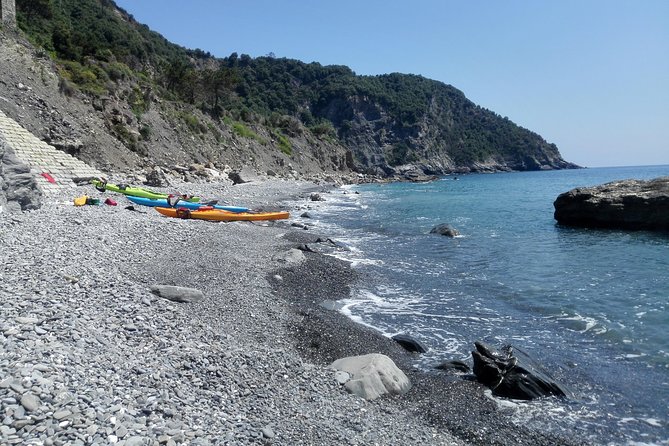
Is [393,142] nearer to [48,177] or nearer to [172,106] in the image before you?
[172,106]

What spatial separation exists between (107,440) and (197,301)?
5.35 m

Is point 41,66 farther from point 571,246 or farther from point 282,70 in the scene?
point 282,70

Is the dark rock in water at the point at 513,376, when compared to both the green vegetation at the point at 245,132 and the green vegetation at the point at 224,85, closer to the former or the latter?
the green vegetation at the point at 224,85

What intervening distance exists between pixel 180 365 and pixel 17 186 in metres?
12.6

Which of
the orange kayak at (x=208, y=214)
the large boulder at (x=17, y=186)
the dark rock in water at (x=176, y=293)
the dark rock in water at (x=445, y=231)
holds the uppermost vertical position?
the large boulder at (x=17, y=186)

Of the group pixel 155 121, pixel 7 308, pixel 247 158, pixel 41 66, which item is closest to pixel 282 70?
pixel 247 158

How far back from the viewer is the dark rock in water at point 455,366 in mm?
9141

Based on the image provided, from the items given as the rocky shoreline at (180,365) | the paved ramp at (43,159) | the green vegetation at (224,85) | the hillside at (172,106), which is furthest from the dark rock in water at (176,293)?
the green vegetation at (224,85)

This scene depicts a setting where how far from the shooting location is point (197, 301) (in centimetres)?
1014

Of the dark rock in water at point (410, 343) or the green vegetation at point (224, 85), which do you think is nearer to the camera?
the dark rock in water at point (410, 343)

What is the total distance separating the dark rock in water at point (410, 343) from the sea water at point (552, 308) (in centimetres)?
29

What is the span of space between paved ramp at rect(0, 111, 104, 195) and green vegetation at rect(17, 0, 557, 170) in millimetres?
13155

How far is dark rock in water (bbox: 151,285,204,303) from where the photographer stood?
9820 mm

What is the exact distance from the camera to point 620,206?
27.7 metres
